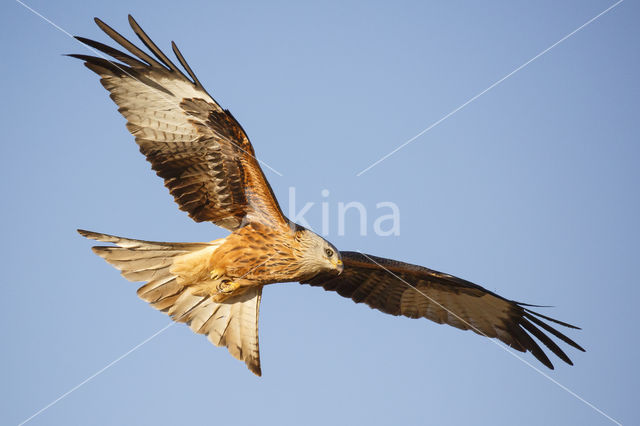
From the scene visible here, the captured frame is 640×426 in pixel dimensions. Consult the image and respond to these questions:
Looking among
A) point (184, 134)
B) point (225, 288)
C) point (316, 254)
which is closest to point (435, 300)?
point (316, 254)

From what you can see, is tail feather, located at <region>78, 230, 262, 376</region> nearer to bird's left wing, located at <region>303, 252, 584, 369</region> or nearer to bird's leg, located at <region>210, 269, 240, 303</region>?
bird's leg, located at <region>210, 269, 240, 303</region>

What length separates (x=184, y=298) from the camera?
9086 mm

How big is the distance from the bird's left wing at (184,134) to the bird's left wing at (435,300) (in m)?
2.11

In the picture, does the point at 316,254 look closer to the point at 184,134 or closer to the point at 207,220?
the point at 207,220

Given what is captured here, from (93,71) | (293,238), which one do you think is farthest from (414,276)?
(93,71)

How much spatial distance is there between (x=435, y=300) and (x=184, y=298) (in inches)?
142

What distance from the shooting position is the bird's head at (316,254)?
8.58 meters

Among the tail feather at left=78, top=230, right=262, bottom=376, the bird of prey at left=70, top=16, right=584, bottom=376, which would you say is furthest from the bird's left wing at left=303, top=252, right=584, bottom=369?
the tail feather at left=78, top=230, right=262, bottom=376

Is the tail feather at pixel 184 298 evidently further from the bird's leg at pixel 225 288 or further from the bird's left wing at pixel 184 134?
the bird's left wing at pixel 184 134

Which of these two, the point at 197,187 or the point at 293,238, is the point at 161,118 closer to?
the point at 197,187

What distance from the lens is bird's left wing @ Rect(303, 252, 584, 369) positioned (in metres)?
10.3

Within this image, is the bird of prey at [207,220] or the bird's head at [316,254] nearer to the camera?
the bird of prey at [207,220]

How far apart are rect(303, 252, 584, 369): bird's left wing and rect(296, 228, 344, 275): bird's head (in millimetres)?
1605

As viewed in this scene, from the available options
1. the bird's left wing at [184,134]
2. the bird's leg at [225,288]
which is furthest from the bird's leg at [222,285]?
the bird's left wing at [184,134]
